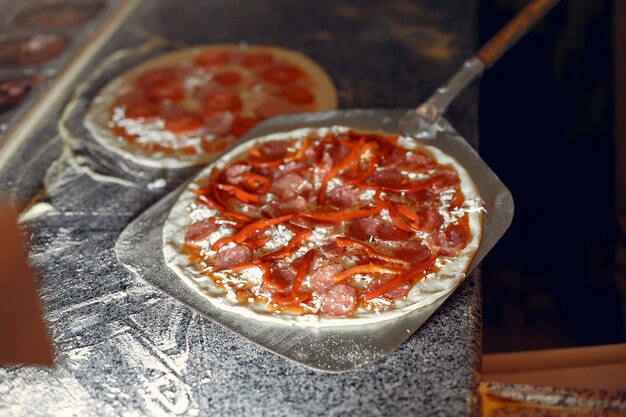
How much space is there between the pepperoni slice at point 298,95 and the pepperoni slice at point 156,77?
662mm

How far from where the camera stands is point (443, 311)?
1.95 meters

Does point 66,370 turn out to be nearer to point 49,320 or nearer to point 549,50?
point 49,320

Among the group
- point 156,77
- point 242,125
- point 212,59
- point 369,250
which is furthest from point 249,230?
point 212,59

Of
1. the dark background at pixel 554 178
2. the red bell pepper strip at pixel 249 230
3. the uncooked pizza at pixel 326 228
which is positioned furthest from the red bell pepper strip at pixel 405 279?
the dark background at pixel 554 178

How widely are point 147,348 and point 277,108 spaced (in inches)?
58.9

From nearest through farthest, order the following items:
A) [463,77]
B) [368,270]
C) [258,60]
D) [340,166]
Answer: [368,270] < [340,166] < [463,77] < [258,60]

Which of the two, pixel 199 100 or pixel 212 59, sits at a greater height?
pixel 212 59

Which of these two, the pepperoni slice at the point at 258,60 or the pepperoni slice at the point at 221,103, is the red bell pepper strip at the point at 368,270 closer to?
the pepperoni slice at the point at 221,103

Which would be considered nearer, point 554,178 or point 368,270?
point 368,270

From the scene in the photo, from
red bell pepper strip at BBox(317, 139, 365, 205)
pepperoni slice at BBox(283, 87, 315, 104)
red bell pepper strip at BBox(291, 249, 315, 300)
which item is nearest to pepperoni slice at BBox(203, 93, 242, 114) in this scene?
pepperoni slice at BBox(283, 87, 315, 104)

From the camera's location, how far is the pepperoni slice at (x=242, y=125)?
2924 mm

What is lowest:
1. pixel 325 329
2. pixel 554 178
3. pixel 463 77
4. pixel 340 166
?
pixel 554 178

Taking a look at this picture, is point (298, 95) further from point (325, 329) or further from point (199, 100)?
point (325, 329)

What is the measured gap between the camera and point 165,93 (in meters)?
3.18
